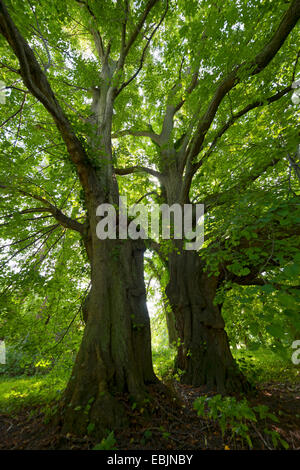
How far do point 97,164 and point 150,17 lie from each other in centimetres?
321

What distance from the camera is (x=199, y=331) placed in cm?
396

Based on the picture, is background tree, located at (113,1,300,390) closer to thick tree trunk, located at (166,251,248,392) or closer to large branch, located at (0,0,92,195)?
thick tree trunk, located at (166,251,248,392)

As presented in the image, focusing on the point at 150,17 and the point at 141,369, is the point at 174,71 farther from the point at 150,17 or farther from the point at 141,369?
the point at 141,369

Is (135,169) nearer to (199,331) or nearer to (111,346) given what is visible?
(199,331)

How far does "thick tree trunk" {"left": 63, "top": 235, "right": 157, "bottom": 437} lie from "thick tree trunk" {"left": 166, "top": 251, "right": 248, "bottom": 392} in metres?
1.37

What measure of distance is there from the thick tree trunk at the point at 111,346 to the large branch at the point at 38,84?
1.39m

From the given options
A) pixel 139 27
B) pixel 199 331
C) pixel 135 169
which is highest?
pixel 139 27

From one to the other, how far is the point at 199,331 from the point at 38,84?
471 cm

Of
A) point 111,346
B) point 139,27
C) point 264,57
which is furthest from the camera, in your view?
point 139,27

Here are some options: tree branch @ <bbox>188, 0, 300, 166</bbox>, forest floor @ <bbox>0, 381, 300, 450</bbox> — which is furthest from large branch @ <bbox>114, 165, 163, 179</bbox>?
forest floor @ <bbox>0, 381, 300, 450</bbox>

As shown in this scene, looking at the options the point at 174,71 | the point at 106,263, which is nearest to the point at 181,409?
the point at 106,263

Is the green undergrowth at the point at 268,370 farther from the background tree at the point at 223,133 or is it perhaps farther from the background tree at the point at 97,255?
the background tree at the point at 97,255

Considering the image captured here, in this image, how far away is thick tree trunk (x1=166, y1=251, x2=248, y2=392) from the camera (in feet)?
11.7

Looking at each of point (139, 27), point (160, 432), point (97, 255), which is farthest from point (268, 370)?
point (139, 27)
